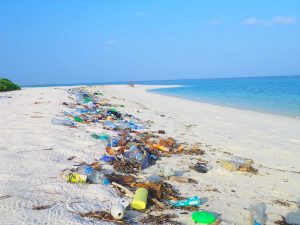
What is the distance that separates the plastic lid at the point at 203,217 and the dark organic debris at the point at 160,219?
0.19m

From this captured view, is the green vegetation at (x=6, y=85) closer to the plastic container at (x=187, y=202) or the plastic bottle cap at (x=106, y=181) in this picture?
the plastic bottle cap at (x=106, y=181)

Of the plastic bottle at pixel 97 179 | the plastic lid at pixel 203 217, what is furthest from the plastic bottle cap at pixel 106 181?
the plastic lid at pixel 203 217

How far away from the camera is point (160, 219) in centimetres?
308

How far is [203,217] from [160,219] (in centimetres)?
43

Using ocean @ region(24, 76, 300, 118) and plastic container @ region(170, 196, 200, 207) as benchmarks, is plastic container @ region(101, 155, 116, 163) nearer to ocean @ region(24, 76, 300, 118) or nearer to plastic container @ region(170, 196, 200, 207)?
plastic container @ region(170, 196, 200, 207)

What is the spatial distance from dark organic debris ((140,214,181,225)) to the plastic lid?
19 cm

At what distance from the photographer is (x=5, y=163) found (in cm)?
426

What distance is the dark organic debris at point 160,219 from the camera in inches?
119

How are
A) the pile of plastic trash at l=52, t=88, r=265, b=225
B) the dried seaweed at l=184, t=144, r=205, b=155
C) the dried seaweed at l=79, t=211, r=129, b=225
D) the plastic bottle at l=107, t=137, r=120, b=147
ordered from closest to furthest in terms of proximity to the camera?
the dried seaweed at l=79, t=211, r=129, b=225
the pile of plastic trash at l=52, t=88, r=265, b=225
the plastic bottle at l=107, t=137, r=120, b=147
the dried seaweed at l=184, t=144, r=205, b=155

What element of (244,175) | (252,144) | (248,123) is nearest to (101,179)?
(244,175)

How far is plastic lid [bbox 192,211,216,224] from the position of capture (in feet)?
10.0

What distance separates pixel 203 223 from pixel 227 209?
0.61 metres

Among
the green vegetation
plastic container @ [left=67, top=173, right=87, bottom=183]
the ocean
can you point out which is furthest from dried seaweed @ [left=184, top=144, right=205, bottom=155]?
the green vegetation

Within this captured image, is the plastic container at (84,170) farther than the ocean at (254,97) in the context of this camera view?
No
